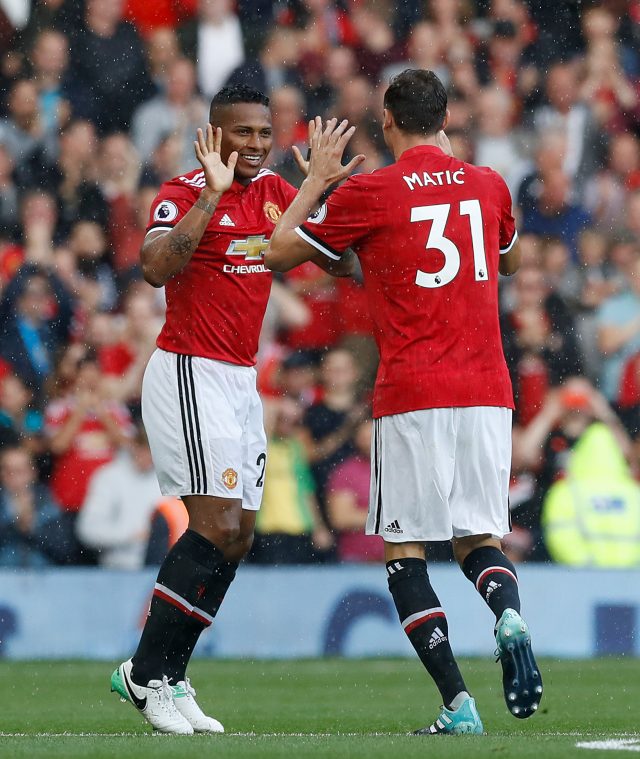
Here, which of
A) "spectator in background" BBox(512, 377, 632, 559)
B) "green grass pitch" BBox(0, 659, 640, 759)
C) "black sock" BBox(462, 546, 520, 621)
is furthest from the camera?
"spectator in background" BBox(512, 377, 632, 559)

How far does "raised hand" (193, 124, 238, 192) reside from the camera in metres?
5.54

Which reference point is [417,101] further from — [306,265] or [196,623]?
[306,265]

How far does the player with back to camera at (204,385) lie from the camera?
5.47 m

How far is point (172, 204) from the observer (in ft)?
18.7

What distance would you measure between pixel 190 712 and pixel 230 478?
35.0 inches

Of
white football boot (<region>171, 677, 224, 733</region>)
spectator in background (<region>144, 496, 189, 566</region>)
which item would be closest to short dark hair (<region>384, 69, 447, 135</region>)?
white football boot (<region>171, 677, 224, 733</region>)

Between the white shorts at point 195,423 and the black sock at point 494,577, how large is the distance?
3.10 feet

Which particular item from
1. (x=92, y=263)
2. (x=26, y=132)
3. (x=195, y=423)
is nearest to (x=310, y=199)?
(x=195, y=423)

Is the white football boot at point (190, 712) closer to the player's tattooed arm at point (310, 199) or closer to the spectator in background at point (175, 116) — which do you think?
the player's tattooed arm at point (310, 199)

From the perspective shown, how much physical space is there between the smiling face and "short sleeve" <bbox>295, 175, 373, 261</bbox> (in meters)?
0.68

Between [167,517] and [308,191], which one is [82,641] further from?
[308,191]

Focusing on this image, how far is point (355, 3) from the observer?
1251 centimetres

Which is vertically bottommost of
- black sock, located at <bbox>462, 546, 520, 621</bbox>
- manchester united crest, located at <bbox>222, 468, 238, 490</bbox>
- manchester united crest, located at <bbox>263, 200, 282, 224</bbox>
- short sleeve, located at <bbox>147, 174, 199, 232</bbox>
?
black sock, located at <bbox>462, 546, 520, 621</bbox>

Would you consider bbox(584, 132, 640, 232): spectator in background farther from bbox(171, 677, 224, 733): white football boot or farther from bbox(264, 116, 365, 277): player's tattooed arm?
bbox(171, 677, 224, 733): white football boot
